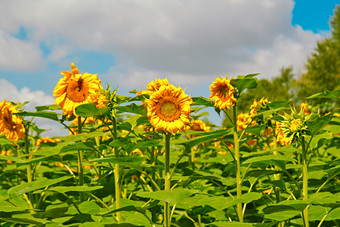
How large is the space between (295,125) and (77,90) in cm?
151

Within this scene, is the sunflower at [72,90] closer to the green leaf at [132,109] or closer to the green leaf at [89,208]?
the green leaf at [132,109]

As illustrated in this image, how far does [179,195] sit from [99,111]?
28.6 inches

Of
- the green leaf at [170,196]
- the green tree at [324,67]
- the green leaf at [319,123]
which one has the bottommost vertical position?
the green leaf at [170,196]

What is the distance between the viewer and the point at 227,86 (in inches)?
113

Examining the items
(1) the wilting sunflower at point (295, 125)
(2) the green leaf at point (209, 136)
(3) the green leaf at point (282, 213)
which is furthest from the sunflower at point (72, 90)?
(3) the green leaf at point (282, 213)

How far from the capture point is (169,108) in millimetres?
2217

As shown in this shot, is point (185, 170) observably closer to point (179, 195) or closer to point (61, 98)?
point (61, 98)

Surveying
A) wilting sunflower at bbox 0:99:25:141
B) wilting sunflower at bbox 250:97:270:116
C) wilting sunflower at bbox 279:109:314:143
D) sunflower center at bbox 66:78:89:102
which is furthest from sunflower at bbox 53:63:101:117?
wilting sunflower at bbox 250:97:270:116

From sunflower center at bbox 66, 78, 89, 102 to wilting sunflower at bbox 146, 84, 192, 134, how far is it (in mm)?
711

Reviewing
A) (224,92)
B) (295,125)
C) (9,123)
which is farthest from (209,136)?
(9,123)

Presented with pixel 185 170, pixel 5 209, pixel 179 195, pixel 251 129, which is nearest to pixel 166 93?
pixel 179 195

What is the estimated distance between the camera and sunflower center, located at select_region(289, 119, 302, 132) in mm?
2410

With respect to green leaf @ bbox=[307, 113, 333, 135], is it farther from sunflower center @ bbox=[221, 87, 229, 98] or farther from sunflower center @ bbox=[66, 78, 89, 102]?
sunflower center @ bbox=[66, 78, 89, 102]

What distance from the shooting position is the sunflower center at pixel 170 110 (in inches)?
86.6
